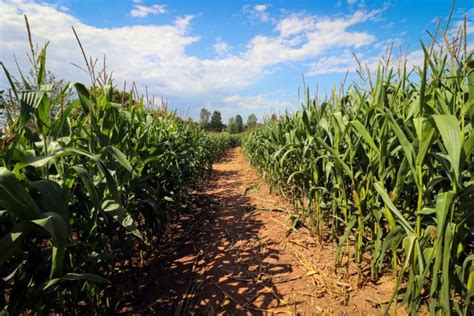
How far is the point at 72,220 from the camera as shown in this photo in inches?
51.1

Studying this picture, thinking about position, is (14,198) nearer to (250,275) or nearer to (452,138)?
(452,138)

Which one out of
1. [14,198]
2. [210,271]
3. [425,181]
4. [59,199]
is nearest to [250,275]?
[210,271]

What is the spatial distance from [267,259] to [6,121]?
2133 millimetres

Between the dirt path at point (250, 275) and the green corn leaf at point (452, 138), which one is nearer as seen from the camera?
the green corn leaf at point (452, 138)

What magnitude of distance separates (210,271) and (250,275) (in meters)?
0.35

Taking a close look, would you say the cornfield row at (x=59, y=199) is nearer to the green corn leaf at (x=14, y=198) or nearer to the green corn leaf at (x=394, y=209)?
the green corn leaf at (x=14, y=198)

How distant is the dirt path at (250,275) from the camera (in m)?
1.70

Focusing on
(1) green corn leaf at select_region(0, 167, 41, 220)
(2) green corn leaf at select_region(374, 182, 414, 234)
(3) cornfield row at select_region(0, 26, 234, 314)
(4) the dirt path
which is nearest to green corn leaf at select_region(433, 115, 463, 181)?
(2) green corn leaf at select_region(374, 182, 414, 234)

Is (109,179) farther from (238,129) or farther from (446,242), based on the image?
(238,129)

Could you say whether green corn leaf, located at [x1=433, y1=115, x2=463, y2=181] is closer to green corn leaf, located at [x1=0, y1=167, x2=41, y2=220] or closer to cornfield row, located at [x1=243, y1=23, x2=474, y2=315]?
cornfield row, located at [x1=243, y1=23, x2=474, y2=315]

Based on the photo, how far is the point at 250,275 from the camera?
6.76ft

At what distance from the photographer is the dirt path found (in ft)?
5.58

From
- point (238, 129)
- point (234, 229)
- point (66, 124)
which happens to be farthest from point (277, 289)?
point (238, 129)

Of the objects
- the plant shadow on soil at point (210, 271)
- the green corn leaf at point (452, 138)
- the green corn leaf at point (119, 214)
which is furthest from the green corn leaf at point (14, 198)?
the green corn leaf at point (452, 138)
